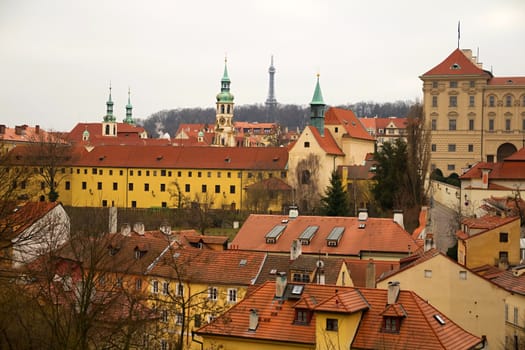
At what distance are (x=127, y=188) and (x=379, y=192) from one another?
106ft

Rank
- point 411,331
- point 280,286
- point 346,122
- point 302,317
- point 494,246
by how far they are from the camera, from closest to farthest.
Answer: point 411,331, point 302,317, point 280,286, point 494,246, point 346,122

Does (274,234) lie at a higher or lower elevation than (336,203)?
lower

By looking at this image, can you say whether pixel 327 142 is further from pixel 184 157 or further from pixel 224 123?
pixel 224 123

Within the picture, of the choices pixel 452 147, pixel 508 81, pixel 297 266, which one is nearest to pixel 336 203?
pixel 452 147

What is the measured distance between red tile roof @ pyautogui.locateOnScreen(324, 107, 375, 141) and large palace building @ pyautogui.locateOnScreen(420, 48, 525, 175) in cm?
755

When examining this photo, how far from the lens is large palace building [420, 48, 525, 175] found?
263 ft

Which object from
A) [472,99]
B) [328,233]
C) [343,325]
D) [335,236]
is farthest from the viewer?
[472,99]

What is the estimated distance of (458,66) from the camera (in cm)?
8131

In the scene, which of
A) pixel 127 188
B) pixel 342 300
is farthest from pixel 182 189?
pixel 342 300

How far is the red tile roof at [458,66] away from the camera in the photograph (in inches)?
3187

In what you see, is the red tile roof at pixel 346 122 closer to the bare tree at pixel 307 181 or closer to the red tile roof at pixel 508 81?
the bare tree at pixel 307 181

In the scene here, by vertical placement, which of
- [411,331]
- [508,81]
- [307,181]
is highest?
[508,81]

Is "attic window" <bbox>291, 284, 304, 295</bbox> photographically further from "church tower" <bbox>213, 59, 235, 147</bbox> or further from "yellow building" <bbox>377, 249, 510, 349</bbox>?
"church tower" <bbox>213, 59, 235, 147</bbox>

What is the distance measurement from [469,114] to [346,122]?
11640mm
